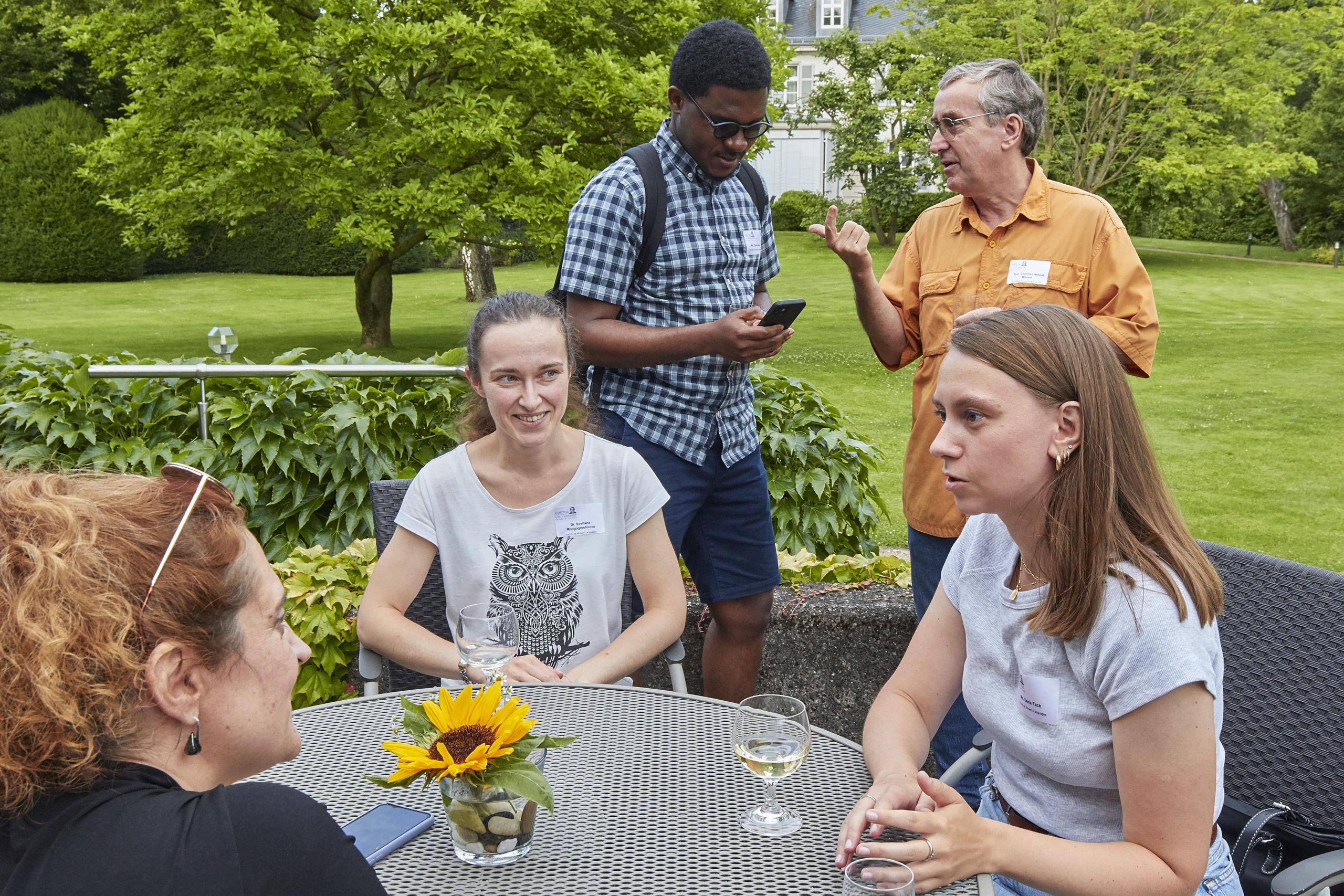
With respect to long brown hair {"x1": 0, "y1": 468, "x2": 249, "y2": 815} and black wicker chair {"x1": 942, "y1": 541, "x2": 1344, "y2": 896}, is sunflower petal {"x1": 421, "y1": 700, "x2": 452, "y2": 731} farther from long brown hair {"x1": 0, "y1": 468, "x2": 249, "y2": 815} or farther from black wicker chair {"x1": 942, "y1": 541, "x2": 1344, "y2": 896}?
black wicker chair {"x1": 942, "y1": 541, "x2": 1344, "y2": 896}

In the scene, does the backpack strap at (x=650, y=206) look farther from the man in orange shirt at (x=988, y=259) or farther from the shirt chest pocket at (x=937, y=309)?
the shirt chest pocket at (x=937, y=309)

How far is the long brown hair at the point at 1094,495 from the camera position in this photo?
5.63ft

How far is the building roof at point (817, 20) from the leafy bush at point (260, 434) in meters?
46.7

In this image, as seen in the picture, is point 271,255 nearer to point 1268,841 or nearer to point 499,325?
point 499,325

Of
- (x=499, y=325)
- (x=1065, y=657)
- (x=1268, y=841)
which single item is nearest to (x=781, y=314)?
(x=499, y=325)

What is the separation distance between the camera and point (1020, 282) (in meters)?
3.01

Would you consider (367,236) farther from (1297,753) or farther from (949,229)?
(1297,753)

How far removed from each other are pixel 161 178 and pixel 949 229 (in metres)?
13.5

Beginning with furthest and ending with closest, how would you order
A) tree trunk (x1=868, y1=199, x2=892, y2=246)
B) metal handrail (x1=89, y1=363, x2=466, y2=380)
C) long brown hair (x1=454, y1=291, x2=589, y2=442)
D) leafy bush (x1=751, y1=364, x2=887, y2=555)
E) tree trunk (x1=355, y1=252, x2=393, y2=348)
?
tree trunk (x1=868, y1=199, x2=892, y2=246) < tree trunk (x1=355, y1=252, x2=393, y2=348) < leafy bush (x1=751, y1=364, x2=887, y2=555) < metal handrail (x1=89, y1=363, x2=466, y2=380) < long brown hair (x1=454, y1=291, x2=589, y2=442)

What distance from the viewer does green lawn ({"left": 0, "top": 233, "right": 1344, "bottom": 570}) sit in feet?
26.1

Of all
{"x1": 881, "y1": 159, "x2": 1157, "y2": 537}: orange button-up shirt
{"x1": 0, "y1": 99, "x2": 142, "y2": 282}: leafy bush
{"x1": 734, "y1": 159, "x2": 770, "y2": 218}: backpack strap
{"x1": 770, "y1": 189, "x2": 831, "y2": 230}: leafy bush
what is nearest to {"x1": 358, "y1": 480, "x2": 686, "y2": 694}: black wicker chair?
{"x1": 881, "y1": 159, "x2": 1157, "y2": 537}: orange button-up shirt

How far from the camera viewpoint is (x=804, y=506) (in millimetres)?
4531

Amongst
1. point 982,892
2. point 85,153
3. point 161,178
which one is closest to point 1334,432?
point 982,892

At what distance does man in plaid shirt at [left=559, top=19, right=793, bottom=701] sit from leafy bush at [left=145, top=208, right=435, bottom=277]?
86.9ft
